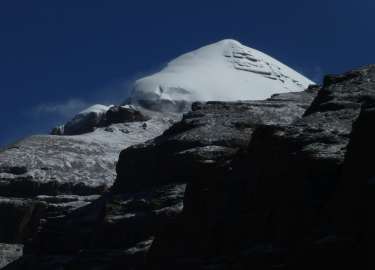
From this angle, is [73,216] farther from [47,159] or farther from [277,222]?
[277,222]

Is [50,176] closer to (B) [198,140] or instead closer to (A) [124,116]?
(B) [198,140]

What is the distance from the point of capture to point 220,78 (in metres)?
97.8

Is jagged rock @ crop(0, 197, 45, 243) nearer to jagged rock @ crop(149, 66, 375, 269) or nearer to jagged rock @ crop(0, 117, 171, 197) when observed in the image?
jagged rock @ crop(0, 117, 171, 197)

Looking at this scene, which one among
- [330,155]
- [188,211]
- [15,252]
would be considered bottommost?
[15,252]

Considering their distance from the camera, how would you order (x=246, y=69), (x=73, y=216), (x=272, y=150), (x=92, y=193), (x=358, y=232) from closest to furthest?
(x=358, y=232) → (x=272, y=150) → (x=73, y=216) → (x=92, y=193) → (x=246, y=69)

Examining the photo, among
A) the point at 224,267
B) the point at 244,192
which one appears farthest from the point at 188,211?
the point at 224,267

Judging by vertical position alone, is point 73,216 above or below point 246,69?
below

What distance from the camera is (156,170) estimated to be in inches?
1607

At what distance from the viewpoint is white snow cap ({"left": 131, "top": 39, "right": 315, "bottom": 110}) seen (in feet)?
297

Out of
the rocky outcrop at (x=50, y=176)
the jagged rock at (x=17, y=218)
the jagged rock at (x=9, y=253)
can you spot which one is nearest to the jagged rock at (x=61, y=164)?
the rocky outcrop at (x=50, y=176)

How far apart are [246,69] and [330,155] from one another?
7822cm

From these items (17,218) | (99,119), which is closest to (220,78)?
(99,119)

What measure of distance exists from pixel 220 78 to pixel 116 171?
180 feet

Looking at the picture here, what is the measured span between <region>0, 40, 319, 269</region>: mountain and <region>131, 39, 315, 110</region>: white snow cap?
511 inches
